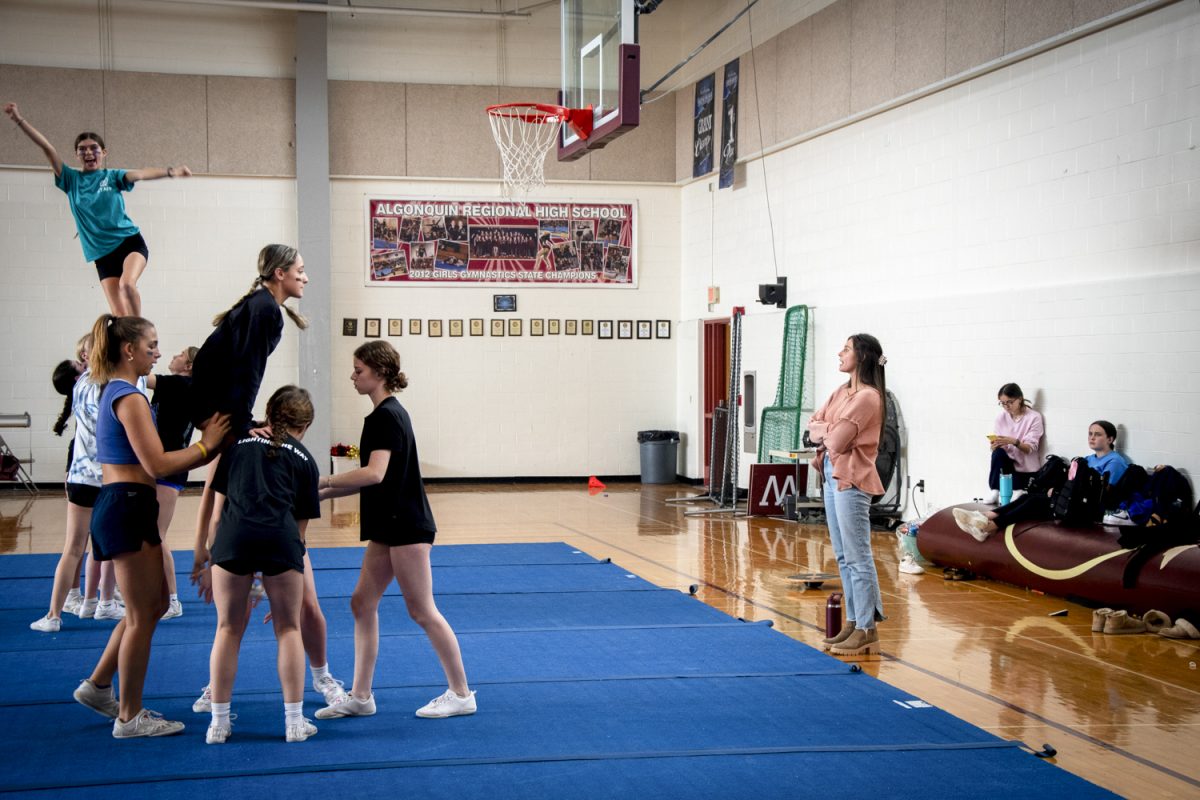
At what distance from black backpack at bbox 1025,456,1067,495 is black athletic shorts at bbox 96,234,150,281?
6789mm

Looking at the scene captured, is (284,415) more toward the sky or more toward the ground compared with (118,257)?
more toward the ground

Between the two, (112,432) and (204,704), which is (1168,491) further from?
(112,432)

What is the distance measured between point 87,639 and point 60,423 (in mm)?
1733

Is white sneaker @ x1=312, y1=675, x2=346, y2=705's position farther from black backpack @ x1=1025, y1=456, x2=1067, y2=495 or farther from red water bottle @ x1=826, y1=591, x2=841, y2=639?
black backpack @ x1=1025, y1=456, x2=1067, y2=495

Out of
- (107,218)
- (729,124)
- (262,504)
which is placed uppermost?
(729,124)

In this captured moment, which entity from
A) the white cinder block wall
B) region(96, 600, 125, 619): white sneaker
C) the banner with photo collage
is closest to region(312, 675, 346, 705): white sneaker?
region(96, 600, 125, 619): white sneaker

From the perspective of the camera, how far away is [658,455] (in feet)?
58.3

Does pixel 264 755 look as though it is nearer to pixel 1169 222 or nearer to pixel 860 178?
pixel 1169 222

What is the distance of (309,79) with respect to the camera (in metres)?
16.7

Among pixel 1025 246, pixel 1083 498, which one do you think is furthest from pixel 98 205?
pixel 1025 246

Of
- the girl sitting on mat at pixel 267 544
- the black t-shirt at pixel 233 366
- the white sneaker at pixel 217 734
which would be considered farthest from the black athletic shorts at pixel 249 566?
the white sneaker at pixel 217 734

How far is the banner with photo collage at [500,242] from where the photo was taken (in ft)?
57.0

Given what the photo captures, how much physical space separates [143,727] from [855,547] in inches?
150

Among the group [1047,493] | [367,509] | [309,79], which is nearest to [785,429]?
[1047,493]
